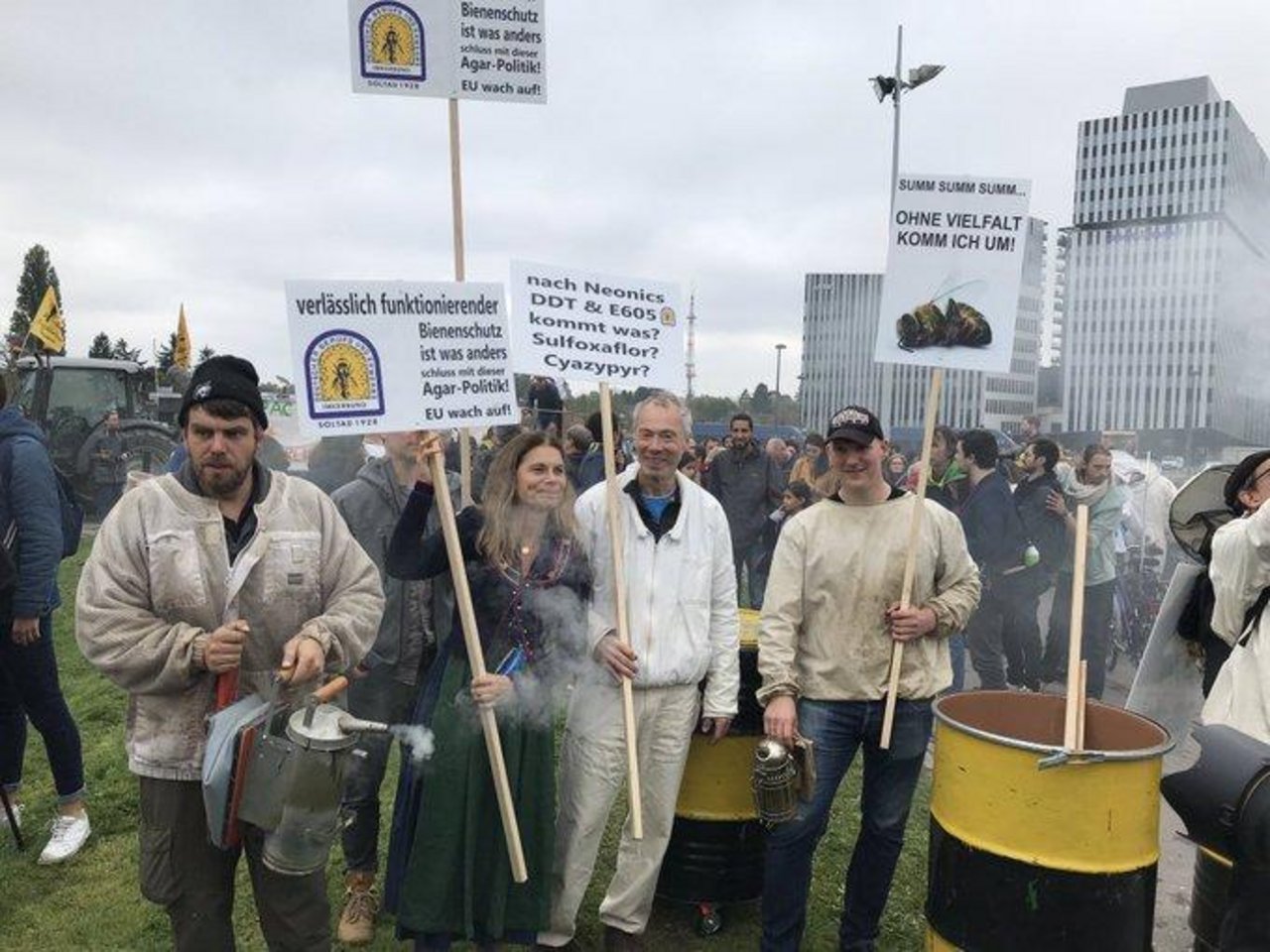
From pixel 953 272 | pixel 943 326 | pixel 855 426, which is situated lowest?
pixel 855 426

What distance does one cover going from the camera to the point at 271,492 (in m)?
2.72

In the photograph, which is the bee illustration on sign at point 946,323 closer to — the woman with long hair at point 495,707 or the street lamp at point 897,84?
the woman with long hair at point 495,707

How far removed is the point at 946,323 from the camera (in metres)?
3.57

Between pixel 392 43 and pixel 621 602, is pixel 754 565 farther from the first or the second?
pixel 392 43

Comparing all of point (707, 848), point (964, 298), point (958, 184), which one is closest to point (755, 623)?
point (707, 848)

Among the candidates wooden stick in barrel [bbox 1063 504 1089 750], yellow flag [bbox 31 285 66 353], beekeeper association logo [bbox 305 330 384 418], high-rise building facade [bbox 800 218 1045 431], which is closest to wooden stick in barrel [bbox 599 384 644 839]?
beekeeper association logo [bbox 305 330 384 418]

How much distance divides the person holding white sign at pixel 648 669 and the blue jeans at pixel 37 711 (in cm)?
240

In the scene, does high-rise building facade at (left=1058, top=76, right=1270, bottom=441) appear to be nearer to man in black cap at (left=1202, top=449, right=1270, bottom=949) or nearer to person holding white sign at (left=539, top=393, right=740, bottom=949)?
man in black cap at (left=1202, top=449, right=1270, bottom=949)

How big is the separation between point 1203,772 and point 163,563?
2599 millimetres

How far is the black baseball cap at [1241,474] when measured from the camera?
3057 millimetres

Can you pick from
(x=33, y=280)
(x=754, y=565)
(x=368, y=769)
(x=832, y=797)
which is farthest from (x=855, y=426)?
(x=33, y=280)

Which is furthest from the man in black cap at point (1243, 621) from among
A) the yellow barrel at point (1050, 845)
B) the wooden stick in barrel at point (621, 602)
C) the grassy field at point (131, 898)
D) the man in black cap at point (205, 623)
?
the man in black cap at point (205, 623)

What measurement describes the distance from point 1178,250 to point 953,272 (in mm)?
9602

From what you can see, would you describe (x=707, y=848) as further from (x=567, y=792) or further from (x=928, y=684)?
(x=928, y=684)
